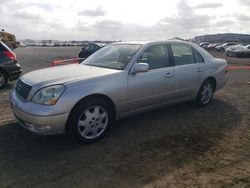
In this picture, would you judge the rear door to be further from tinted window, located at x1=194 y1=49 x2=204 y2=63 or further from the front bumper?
the front bumper

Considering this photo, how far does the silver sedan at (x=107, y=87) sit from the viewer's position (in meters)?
4.13

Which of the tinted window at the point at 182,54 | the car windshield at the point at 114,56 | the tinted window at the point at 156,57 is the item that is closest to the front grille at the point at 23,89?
the car windshield at the point at 114,56

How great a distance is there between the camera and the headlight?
408 cm

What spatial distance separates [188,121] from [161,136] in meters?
1.03

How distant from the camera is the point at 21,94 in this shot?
14.9ft

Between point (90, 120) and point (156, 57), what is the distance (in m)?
1.88

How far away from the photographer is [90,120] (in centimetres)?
444

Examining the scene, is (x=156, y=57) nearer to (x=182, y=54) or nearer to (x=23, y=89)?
(x=182, y=54)

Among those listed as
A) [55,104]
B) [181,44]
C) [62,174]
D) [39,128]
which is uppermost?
[181,44]

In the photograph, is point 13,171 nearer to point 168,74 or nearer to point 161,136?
point 161,136

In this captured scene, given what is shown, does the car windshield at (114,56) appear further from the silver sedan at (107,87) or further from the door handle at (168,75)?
the door handle at (168,75)

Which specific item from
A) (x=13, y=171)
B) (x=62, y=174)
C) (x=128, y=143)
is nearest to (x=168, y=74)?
(x=128, y=143)

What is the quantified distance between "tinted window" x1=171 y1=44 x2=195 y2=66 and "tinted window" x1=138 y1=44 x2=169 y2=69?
10.1 inches

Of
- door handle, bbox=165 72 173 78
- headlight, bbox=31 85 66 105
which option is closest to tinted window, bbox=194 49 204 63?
door handle, bbox=165 72 173 78
